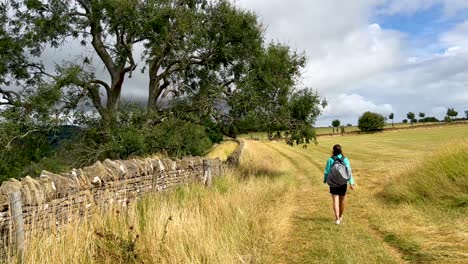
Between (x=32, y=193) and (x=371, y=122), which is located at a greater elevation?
(x=371, y=122)

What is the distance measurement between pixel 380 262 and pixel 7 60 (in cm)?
1732

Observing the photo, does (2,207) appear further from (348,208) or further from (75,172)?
(348,208)

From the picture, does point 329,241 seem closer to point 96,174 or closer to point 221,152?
point 96,174

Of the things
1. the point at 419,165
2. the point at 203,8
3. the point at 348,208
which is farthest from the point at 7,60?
the point at 419,165

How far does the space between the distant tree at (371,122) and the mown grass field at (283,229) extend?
92078mm

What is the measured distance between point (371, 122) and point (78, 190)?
10176 cm

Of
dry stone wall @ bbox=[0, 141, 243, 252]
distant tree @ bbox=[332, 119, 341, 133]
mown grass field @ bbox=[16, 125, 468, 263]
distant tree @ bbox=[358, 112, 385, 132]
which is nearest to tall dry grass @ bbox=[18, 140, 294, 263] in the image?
mown grass field @ bbox=[16, 125, 468, 263]

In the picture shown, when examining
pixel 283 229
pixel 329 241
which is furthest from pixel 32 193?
pixel 329 241

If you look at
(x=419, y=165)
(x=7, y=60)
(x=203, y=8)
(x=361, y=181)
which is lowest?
(x=361, y=181)

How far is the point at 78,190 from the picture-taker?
746cm

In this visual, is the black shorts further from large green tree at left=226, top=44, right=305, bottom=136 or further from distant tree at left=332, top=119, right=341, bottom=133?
distant tree at left=332, top=119, right=341, bottom=133

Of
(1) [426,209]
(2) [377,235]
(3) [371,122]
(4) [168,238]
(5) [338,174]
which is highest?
(3) [371,122]

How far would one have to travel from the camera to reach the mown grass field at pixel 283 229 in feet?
19.6

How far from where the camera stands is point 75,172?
789 cm
